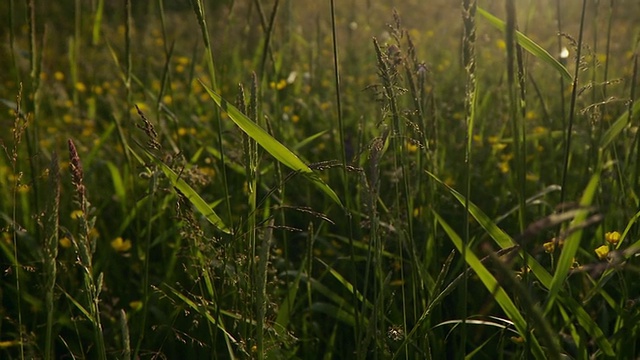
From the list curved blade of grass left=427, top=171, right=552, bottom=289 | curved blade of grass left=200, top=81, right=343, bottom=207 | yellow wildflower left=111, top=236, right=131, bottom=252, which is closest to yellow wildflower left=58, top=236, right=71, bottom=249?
yellow wildflower left=111, top=236, right=131, bottom=252

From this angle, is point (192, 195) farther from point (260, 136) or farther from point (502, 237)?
point (502, 237)

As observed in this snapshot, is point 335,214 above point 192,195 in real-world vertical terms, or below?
below

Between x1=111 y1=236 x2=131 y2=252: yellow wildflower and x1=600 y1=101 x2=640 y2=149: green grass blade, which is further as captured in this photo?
x1=111 y1=236 x2=131 y2=252: yellow wildflower

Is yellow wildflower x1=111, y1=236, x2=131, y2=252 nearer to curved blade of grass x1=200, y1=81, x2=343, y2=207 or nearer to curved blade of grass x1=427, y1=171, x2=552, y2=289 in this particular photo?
curved blade of grass x1=200, y1=81, x2=343, y2=207

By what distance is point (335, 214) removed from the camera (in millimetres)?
1952

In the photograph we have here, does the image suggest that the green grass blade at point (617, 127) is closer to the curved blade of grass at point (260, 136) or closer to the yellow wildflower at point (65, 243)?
the curved blade of grass at point (260, 136)

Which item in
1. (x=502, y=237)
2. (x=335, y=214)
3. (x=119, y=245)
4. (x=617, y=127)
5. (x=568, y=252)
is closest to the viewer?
(x=568, y=252)

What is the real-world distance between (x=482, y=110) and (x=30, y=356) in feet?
5.66

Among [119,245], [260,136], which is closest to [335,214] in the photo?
[119,245]

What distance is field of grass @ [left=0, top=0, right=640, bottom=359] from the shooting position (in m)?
0.95

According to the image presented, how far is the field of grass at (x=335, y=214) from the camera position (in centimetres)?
95

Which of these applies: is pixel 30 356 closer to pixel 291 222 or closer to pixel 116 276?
pixel 116 276

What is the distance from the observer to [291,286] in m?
1.35

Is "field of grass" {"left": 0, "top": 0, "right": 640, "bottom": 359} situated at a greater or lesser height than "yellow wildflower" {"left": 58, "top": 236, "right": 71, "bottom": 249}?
greater
